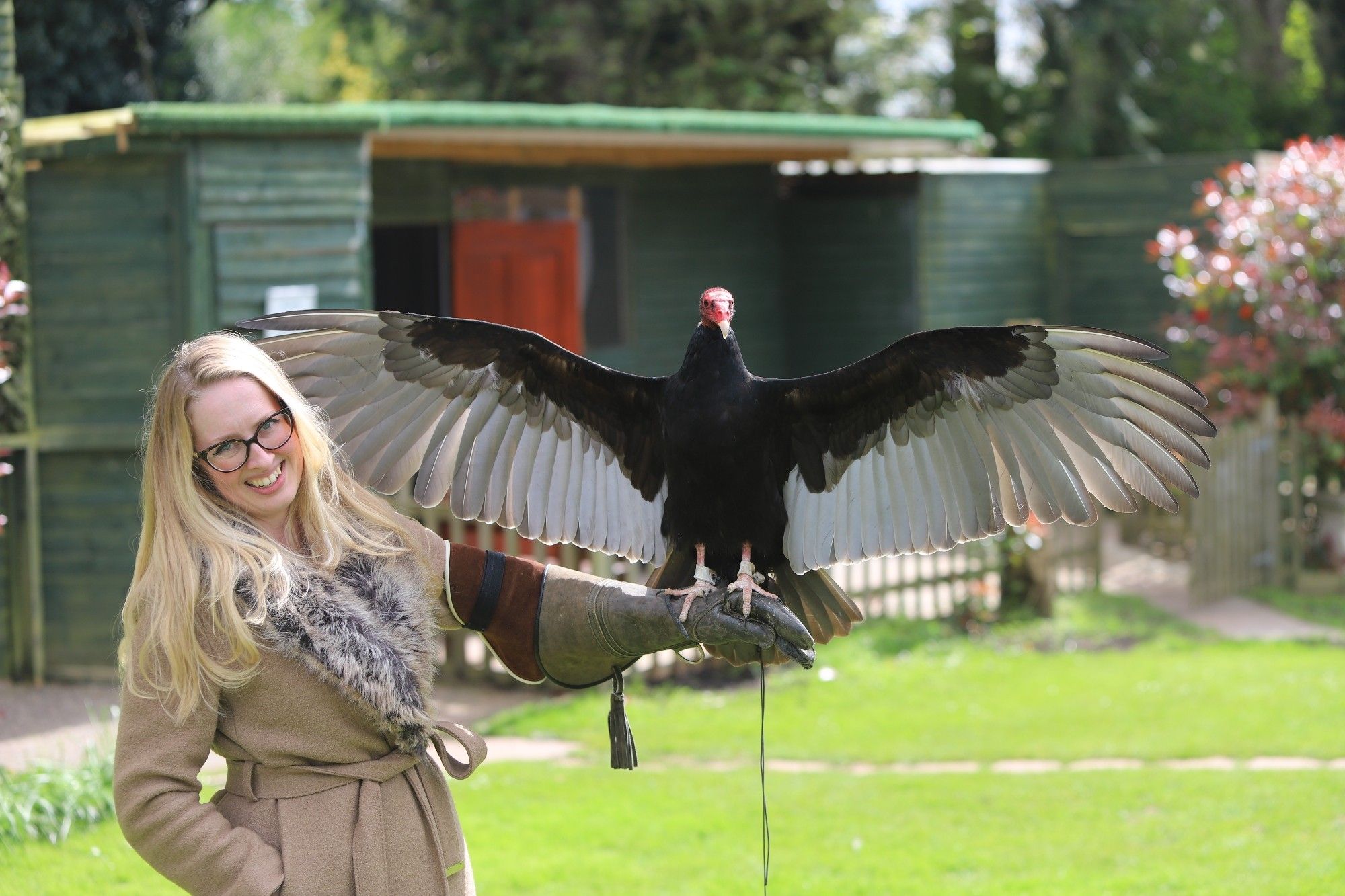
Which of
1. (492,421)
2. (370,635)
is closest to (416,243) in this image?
(492,421)

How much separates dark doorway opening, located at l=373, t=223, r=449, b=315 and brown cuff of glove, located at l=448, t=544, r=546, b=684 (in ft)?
25.8

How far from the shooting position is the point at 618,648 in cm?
295

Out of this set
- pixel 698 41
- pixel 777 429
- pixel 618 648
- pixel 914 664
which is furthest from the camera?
pixel 698 41

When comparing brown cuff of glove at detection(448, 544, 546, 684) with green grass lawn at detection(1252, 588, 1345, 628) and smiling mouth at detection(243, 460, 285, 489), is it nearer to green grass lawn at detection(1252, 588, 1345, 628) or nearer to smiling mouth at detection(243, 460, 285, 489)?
smiling mouth at detection(243, 460, 285, 489)

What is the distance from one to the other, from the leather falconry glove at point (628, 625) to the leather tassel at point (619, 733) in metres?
0.11

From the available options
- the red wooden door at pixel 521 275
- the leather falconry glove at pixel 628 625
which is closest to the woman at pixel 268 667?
the leather falconry glove at pixel 628 625

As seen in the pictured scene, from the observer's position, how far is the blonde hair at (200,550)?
238 centimetres

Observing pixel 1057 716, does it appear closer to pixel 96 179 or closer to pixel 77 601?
pixel 77 601

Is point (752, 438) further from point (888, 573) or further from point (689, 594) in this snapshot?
point (888, 573)

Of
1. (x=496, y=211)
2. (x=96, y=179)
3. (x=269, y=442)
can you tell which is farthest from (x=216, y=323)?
(x=269, y=442)

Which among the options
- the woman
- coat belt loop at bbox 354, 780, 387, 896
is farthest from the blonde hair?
coat belt loop at bbox 354, 780, 387, 896

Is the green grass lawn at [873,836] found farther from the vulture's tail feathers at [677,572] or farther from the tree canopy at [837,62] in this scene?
the tree canopy at [837,62]

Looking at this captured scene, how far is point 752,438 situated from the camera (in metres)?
3.31

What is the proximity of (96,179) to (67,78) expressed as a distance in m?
5.32
